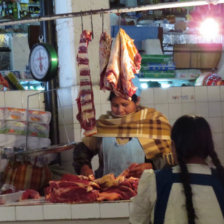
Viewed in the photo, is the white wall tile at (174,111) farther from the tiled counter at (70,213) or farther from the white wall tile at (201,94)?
the tiled counter at (70,213)

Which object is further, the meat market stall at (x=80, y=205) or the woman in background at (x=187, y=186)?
the meat market stall at (x=80, y=205)

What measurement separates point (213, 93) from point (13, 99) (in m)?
2.50

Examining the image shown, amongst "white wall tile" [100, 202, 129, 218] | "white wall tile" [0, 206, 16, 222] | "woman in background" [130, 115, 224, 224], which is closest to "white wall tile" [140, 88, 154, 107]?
"white wall tile" [100, 202, 129, 218]

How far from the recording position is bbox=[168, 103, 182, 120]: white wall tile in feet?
23.1

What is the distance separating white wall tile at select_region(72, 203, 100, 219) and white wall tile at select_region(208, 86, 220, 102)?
3.27 metres

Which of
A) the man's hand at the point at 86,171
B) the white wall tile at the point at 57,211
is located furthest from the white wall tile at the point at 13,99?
the white wall tile at the point at 57,211

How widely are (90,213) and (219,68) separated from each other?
5921 mm

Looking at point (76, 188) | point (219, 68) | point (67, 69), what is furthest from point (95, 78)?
point (219, 68)

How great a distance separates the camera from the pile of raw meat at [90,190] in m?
4.40

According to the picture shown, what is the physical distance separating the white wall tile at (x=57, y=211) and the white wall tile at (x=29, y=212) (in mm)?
39

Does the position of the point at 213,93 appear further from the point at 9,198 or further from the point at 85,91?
the point at 9,198

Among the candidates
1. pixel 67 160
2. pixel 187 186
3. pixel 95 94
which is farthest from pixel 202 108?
pixel 187 186

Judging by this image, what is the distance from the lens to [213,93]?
7.16m

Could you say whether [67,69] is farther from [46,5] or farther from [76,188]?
[76,188]
